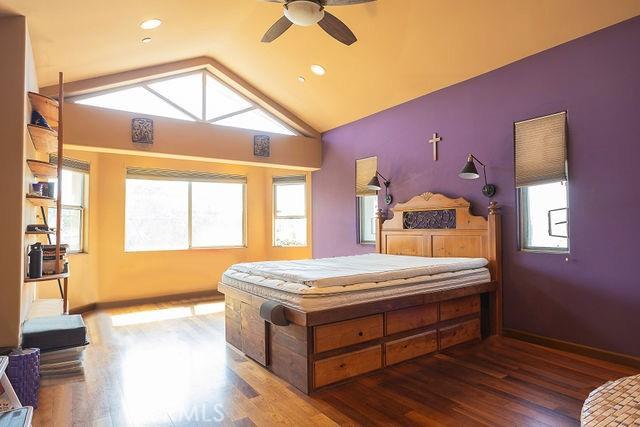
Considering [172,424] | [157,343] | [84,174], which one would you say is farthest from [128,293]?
[172,424]

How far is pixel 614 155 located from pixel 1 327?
4.60 m

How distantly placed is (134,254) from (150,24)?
343 centimetres

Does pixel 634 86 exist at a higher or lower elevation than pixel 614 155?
higher

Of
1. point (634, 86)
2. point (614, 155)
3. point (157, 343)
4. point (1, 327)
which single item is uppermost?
point (634, 86)

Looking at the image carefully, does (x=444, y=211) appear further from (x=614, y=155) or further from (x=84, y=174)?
(x=84, y=174)

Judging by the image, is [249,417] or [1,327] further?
[1,327]

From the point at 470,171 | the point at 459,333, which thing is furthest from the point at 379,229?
the point at 459,333

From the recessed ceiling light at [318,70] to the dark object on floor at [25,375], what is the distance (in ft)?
12.5

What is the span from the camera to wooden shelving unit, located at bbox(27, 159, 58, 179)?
3023 mm

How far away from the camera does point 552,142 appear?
334cm

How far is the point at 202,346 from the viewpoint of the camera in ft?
11.6

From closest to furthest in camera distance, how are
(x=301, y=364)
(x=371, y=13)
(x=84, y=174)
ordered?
(x=301, y=364), (x=371, y=13), (x=84, y=174)

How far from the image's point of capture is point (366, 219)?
549 cm

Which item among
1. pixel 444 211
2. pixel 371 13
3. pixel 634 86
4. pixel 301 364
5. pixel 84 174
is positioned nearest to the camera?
pixel 301 364
